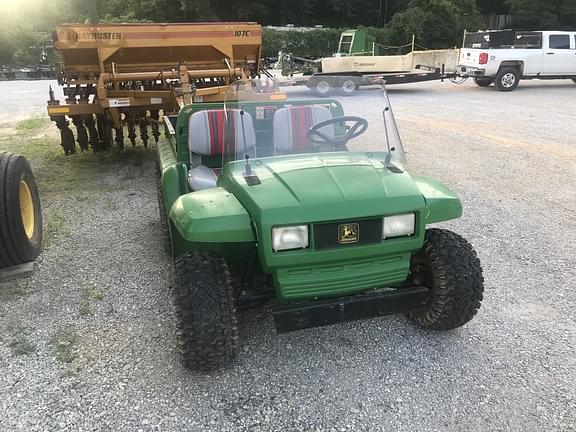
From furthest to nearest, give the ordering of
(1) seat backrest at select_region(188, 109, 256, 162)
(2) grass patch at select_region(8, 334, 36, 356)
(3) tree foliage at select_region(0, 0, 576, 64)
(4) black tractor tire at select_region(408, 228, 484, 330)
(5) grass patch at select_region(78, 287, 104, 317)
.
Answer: (3) tree foliage at select_region(0, 0, 576, 64)
(1) seat backrest at select_region(188, 109, 256, 162)
(5) grass patch at select_region(78, 287, 104, 317)
(2) grass patch at select_region(8, 334, 36, 356)
(4) black tractor tire at select_region(408, 228, 484, 330)

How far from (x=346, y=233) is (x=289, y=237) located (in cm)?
29

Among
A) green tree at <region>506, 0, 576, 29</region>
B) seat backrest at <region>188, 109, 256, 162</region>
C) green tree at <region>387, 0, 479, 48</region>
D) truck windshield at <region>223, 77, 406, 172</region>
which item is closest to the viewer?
truck windshield at <region>223, 77, 406, 172</region>

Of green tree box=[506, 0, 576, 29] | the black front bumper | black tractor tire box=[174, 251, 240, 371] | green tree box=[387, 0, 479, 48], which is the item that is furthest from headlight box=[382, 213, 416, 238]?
green tree box=[506, 0, 576, 29]

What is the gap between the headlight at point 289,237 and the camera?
2.54 meters

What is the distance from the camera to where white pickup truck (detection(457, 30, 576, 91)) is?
1554cm

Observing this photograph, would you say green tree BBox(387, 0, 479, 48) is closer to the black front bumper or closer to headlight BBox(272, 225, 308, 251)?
the black front bumper

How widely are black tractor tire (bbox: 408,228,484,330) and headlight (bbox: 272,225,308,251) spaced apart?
0.86 m

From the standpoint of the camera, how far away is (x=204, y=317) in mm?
2598

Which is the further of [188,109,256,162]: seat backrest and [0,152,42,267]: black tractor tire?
[188,109,256,162]: seat backrest

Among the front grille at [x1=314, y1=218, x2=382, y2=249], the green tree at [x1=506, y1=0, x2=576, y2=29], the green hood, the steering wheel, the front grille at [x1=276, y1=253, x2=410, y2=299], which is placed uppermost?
the green tree at [x1=506, y1=0, x2=576, y2=29]

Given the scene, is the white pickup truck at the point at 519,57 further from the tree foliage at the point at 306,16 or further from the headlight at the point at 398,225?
the tree foliage at the point at 306,16

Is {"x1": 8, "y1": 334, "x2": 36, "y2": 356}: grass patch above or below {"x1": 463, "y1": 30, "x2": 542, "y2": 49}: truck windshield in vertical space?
below

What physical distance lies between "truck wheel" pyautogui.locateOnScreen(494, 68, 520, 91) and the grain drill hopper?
980cm

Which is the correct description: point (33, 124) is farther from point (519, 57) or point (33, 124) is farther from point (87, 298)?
point (519, 57)
